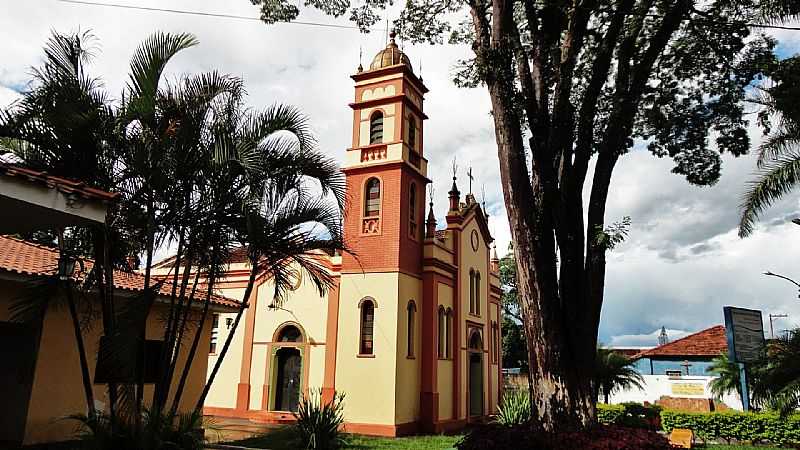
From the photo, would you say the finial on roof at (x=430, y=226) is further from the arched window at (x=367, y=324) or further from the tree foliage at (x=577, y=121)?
the tree foliage at (x=577, y=121)

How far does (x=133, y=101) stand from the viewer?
749 cm

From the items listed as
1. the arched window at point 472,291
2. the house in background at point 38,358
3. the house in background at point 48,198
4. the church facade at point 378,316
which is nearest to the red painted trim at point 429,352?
the church facade at point 378,316

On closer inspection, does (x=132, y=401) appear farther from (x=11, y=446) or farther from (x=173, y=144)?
(x=11, y=446)

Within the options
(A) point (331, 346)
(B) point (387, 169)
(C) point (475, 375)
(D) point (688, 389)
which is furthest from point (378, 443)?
(D) point (688, 389)

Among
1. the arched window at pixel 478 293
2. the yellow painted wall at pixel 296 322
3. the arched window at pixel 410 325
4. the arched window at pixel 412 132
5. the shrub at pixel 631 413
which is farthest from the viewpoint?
the arched window at pixel 478 293

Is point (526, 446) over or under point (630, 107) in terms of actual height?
under

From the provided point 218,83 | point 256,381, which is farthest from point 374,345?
point 218,83

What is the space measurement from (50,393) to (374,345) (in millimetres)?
8809

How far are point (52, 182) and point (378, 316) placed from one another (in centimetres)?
1344

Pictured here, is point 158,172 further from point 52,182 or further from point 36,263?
point 36,263

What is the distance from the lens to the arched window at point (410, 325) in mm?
17869

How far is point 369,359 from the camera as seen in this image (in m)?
17.3

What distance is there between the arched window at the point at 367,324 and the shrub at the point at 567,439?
10781 millimetres

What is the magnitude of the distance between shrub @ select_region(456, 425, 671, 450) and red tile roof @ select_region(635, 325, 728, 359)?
25.8m
